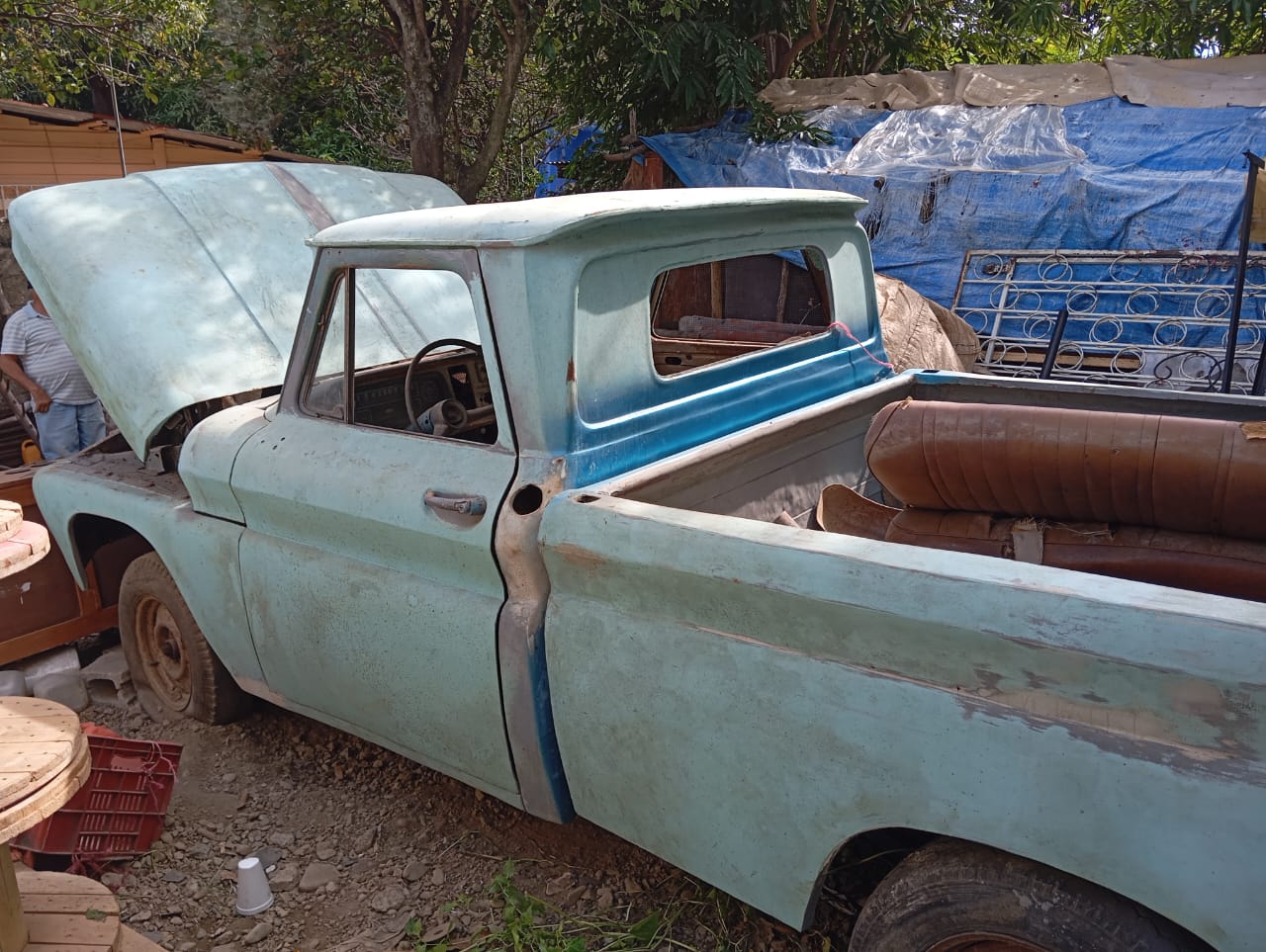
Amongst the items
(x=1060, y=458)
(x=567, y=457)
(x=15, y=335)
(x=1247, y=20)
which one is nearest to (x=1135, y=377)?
(x=1247, y=20)

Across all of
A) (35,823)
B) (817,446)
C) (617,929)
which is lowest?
(617,929)

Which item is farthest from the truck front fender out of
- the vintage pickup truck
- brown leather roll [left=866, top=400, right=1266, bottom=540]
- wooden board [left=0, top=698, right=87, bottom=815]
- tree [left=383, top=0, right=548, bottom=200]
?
tree [left=383, top=0, right=548, bottom=200]

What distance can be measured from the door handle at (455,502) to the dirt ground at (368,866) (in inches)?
44.9

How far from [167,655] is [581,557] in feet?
8.15

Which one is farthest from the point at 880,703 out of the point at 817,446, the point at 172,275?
the point at 172,275

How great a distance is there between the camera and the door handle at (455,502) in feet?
7.83

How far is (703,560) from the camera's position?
1.97 metres

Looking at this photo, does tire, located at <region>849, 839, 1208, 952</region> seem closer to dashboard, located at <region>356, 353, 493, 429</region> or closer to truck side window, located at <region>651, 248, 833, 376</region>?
dashboard, located at <region>356, 353, 493, 429</region>

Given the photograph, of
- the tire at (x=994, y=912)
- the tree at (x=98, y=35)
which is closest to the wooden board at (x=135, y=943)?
the tire at (x=994, y=912)

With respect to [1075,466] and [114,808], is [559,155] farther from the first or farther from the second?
[1075,466]

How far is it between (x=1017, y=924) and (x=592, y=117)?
998 centimetres

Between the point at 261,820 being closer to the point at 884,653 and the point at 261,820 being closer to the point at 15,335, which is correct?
the point at 884,653

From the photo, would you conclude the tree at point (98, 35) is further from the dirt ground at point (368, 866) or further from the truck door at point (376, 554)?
the dirt ground at point (368, 866)

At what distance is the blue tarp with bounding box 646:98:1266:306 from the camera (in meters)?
7.55
